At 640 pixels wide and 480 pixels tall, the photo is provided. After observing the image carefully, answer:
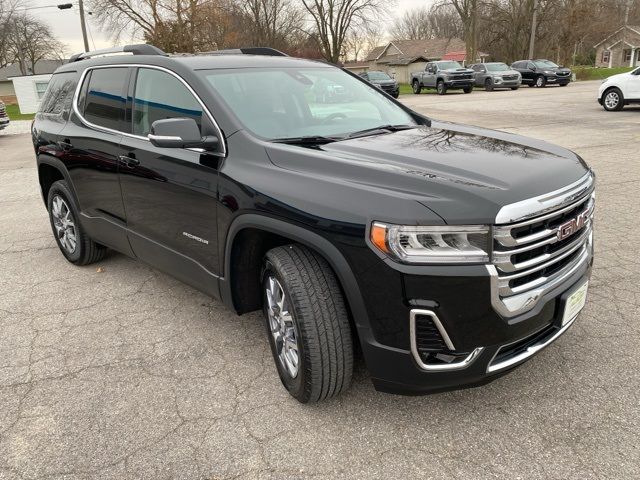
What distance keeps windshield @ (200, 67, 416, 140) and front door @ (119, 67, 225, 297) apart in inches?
10.3

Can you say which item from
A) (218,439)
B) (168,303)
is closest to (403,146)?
(218,439)

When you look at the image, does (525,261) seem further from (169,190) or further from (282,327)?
(169,190)

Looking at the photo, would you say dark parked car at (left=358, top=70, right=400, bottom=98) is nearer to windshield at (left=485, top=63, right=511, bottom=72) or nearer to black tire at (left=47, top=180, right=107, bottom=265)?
windshield at (left=485, top=63, right=511, bottom=72)

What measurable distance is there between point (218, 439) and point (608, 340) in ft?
7.69

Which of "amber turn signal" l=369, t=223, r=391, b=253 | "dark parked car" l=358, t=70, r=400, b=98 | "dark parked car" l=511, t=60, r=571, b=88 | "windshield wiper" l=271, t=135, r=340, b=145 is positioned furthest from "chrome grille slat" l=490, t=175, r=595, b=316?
"dark parked car" l=511, t=60, r=571, b=88

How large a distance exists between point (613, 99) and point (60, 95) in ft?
53.8

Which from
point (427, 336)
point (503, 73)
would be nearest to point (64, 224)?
point (427, 336)

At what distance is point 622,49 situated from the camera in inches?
2977

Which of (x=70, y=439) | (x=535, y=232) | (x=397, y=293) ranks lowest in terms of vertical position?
(x=70, y=439)

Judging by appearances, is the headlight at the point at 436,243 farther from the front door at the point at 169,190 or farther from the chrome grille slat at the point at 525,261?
the front door at the point at 169,190

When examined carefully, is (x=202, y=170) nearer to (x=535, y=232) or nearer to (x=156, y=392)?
(x=156, y=392)

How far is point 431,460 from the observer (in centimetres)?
234

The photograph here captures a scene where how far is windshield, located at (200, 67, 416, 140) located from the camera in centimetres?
314

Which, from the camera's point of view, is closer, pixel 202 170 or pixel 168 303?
pixel 202 170
